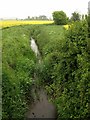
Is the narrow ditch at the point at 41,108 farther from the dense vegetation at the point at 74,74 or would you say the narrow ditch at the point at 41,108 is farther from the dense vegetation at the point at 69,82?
the dense vegetation at the point at 74,74

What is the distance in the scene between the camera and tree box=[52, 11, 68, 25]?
3909 cm

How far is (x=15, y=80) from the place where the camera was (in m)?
12.8

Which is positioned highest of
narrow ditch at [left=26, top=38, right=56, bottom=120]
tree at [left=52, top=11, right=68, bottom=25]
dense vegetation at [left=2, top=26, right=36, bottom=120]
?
tree at [left=52, top=11, right=68, bottom=25]

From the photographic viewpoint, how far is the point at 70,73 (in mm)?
11039

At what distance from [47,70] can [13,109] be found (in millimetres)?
5168

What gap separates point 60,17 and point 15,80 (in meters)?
27.3

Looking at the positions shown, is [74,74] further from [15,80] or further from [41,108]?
[41,108]

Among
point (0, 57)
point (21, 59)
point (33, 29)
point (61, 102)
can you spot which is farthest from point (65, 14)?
point (61, 102)

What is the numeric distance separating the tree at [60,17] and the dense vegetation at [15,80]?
19.5m

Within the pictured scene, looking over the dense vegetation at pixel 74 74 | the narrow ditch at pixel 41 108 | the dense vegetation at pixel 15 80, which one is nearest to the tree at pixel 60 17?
the dense vegetation at pixel 15 80

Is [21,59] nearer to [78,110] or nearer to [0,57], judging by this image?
[0,57]

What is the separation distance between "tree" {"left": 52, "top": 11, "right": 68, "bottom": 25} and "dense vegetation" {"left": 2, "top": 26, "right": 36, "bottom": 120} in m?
19.5

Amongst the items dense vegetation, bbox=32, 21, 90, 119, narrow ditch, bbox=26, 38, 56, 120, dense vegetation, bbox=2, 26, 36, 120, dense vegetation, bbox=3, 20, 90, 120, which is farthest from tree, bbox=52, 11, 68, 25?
dense vegetation, bbox=32, 21, 90, 119

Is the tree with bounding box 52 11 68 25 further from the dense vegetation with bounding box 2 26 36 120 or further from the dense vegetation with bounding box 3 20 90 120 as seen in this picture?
the dense vegetation with bounding box 3 20 90 120
